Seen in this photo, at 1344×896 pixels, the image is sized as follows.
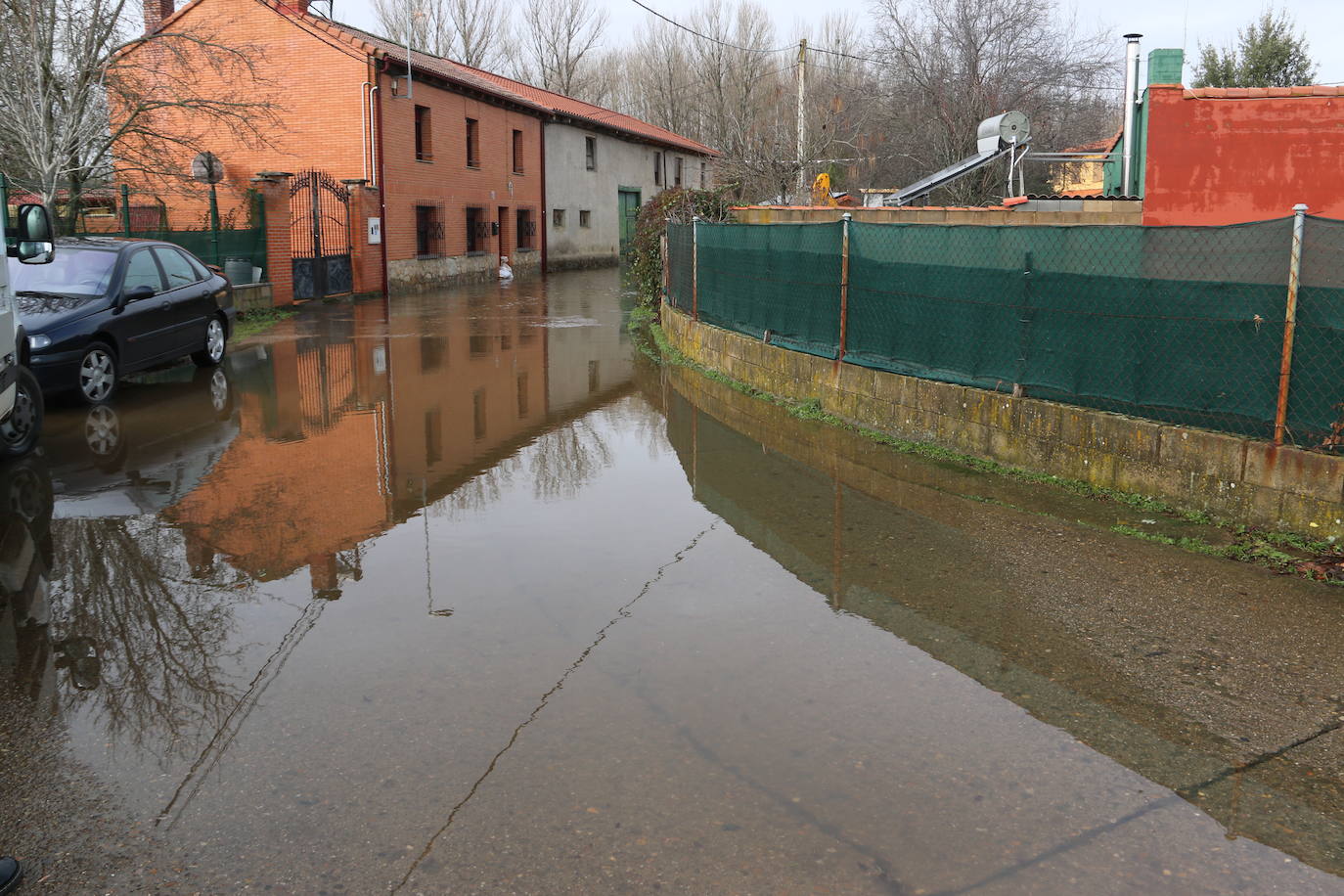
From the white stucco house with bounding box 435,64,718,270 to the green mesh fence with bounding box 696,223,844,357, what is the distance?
2309cm

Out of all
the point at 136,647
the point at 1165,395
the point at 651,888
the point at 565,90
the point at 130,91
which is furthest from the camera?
the point at 565,90

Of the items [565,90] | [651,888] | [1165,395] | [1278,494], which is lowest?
[651,888]

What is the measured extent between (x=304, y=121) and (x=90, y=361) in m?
18.9

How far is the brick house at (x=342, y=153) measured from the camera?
2522 centimetres

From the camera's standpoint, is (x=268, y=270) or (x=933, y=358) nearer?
(x=933, y=358)

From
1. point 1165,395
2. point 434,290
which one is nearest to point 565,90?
point 434,290

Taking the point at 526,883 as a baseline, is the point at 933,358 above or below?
above

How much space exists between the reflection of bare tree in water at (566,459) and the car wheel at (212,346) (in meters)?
5.50

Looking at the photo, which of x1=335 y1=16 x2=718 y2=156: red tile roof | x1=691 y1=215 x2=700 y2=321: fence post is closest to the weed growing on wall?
x1=691 y1=215 x2=700 y2=321: fence post

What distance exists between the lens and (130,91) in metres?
19.5

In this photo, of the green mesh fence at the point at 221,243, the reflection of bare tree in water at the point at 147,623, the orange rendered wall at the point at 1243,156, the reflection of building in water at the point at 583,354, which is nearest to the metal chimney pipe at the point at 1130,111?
the orange rendered wall at the point at 1243,156

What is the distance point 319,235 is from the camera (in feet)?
83.3

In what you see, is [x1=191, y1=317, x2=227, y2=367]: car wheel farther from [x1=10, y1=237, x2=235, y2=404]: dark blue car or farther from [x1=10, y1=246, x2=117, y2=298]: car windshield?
[x1=10, y1=246, x2=117, y2=298]: car windshield

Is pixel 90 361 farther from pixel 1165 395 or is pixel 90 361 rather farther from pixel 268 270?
pixel 268 270
